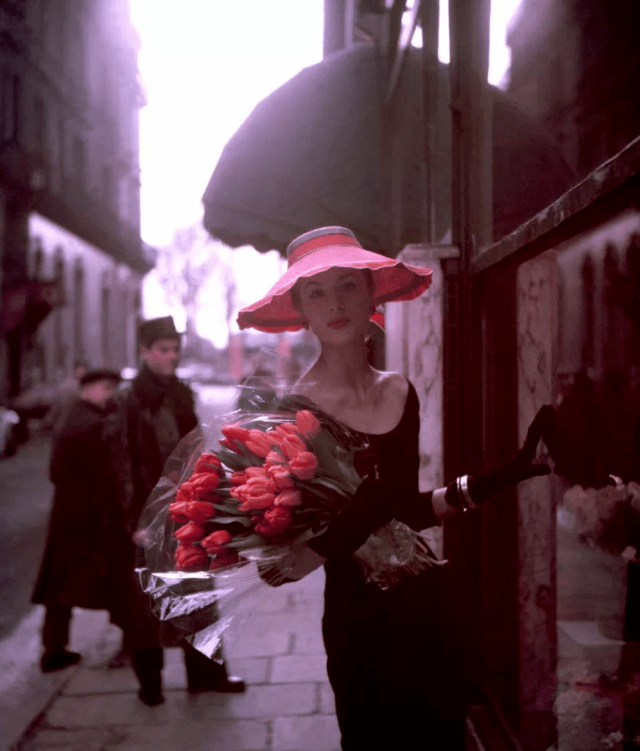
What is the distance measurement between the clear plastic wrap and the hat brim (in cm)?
45

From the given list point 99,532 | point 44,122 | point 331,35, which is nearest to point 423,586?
point 99,532

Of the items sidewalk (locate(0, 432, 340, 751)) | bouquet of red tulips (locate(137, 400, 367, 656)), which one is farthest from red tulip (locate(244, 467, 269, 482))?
sidewalk (locate(0, 432, 340, 751))

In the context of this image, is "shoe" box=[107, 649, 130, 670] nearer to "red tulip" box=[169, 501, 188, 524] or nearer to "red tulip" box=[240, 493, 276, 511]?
"red tulip" box=[169, 501, 188, 524]

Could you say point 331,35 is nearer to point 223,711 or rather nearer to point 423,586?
point 223,711

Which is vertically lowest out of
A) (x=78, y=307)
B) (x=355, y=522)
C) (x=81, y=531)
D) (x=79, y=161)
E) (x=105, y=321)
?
(x=81, y=531)

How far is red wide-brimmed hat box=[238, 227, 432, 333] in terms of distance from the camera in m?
2.27

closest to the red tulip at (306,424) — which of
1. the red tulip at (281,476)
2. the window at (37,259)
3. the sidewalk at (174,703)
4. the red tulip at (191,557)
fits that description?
the red tulip at (281,476)

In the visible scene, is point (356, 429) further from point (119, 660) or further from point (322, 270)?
point (119, 660)

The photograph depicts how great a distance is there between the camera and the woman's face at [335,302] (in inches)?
92.9

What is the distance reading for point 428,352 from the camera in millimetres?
3297

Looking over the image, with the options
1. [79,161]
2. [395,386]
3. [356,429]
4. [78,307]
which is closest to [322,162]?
[395,386]

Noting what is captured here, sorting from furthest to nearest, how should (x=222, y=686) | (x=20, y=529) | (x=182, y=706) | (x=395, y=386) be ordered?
(x=20, y=529) < (x=222, y=686) < (x=182, y=706) < (x=395, y=386)

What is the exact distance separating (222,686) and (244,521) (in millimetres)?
2533

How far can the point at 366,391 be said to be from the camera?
235cm
